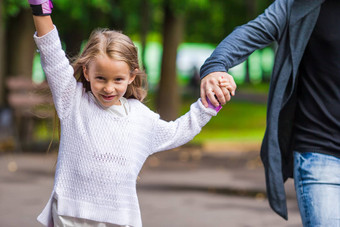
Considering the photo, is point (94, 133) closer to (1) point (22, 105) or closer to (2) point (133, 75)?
(2) point (133, 75)

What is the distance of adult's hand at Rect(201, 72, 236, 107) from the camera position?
11.5 feet

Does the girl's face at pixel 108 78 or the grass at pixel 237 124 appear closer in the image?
the girl's face at pixel 108 78

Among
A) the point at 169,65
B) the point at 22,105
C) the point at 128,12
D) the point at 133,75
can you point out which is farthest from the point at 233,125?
the point at 133,75

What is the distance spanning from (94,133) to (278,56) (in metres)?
0.99

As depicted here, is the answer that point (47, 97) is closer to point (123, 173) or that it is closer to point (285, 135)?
point (123, 173)

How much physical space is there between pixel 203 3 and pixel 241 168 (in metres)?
5.13

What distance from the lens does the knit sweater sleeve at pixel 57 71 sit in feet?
11.3

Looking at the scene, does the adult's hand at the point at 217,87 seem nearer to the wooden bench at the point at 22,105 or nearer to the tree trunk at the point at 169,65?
the wooden bench at the point at 22,105

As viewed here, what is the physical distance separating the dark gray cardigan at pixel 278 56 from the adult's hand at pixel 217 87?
0.14 ft

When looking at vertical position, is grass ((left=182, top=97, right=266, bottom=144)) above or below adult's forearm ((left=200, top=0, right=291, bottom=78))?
below

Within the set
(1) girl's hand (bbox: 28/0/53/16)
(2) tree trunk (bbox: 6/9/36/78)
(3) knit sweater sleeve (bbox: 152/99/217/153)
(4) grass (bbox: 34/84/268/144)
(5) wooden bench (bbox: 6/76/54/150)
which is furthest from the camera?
(4) grass (bbox: 34/84/268/144)

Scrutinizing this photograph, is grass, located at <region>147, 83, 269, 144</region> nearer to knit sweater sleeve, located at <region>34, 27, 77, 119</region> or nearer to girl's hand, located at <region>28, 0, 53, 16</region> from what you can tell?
knit sweater sleeve, located at <region>34, 27, 77, 119</region>

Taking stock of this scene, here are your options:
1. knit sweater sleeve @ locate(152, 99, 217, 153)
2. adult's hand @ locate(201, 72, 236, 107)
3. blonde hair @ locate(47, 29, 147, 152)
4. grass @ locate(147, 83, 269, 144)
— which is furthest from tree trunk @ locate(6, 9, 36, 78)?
adult's hand @ locate(201, 72, 236, 107)

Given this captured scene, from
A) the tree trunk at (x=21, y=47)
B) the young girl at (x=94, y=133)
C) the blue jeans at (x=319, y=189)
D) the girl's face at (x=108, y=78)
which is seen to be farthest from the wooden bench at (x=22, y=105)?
the blue jeans at (x=319, y=189)
